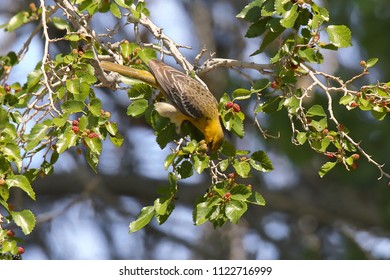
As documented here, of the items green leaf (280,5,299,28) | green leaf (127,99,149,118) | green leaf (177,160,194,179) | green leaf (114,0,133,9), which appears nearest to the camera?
green leaf (177,160,194,179)

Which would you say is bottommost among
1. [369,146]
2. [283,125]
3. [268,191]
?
[268,191]

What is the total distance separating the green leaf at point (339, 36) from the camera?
15.3 feet

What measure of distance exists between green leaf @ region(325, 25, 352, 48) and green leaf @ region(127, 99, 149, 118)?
105 cm

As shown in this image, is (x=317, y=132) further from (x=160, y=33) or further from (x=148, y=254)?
(x=148, y=254)

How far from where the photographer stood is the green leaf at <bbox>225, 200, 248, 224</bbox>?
4.24 m

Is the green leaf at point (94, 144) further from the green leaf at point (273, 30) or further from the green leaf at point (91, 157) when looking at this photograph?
the green leaf at point (273, 30)

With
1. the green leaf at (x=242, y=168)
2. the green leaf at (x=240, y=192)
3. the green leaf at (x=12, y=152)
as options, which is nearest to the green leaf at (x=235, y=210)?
the green leaf at (x=240, y=192)

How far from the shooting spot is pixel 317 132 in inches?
179

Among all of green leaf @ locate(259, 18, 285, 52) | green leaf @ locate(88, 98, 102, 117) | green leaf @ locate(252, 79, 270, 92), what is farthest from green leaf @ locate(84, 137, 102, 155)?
green leaf @ locate(259, 18, 285, 52)

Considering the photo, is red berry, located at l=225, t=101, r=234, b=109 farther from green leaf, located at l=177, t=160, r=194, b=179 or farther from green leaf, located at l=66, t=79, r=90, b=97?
green leaf, located at l=66, t=79, r=90, b=97

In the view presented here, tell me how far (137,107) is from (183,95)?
34.3 inches

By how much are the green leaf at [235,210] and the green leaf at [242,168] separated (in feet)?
0.46

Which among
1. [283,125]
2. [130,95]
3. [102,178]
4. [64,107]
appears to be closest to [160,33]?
[130,95]

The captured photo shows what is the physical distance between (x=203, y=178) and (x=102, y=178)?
1592 millimetres
